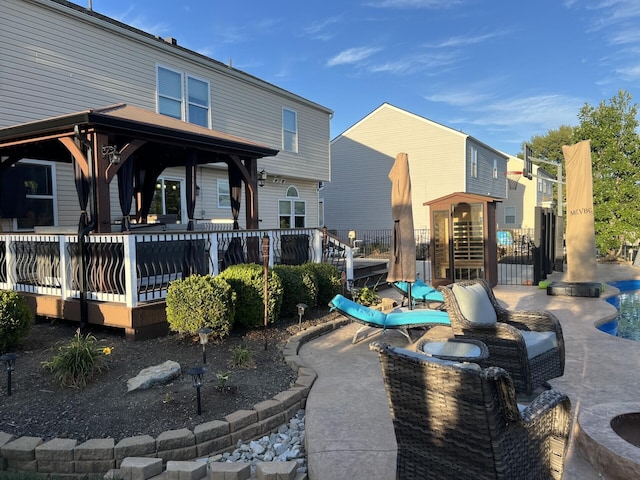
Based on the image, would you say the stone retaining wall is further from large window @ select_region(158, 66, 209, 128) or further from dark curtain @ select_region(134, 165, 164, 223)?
large window @ select_region(158, 66, 209, 128)

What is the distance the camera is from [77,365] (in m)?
3.97

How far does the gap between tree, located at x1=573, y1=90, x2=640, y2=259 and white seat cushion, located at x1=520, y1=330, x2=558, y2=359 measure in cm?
1349

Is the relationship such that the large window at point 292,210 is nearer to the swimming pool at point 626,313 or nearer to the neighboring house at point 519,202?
the swimming pool at point 626,313

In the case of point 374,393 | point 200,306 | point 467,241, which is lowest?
point 374,393

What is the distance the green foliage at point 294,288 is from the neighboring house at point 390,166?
16.4m

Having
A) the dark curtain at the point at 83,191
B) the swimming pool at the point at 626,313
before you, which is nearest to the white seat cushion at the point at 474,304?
the swimming pool at the point at 626,313

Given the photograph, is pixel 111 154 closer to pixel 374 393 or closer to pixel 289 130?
pixel 374 393

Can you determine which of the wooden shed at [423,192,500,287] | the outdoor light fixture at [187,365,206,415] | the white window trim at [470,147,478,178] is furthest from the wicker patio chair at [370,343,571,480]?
the white window trim at [470,147,478,178]

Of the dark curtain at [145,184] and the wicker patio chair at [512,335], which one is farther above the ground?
the dark curtain at [145,184]

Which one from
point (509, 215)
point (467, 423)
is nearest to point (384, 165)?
point (509, 215)

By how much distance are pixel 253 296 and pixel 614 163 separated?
1545 centimetres

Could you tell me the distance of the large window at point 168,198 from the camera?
11.5 metres

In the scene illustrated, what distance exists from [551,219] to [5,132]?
13.2 m

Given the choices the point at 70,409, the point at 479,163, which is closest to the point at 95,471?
the point at 70,409
